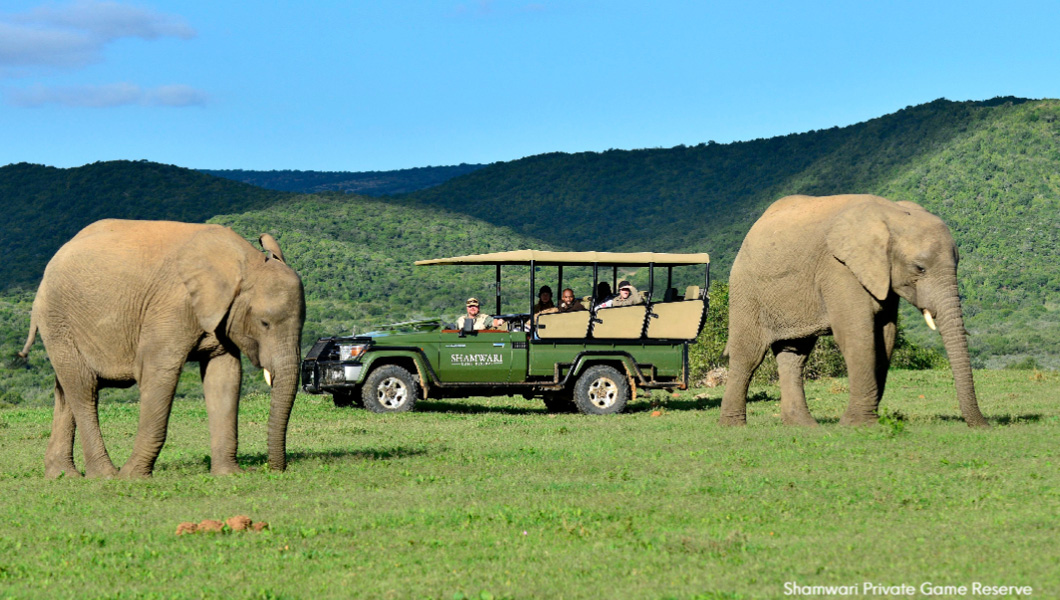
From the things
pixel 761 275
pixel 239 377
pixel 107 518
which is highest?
pixel 761 275

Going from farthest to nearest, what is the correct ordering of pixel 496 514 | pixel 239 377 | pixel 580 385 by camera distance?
pixel 580 385 < pixel 239 377 < pixel 496 514

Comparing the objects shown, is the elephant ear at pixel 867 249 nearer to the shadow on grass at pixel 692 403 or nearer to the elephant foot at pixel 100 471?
the shadow on grass at pixel 692 403

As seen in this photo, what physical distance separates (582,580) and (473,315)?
12.9 metres

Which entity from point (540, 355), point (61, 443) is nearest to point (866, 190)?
point (540, 355)

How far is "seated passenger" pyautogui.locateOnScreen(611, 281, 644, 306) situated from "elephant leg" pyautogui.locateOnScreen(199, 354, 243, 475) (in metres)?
8.64

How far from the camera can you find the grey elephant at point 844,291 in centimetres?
1409

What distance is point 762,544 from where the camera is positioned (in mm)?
8250

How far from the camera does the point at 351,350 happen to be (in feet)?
65.2

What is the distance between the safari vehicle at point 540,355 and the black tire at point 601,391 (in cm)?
2

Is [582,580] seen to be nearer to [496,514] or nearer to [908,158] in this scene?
[496,514]

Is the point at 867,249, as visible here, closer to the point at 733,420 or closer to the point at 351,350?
the point at 733,420

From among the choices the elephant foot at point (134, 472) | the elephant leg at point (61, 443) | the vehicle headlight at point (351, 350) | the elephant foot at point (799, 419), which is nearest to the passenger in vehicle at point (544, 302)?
the vehicle headlight at point (351, 350)

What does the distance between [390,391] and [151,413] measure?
8153mm

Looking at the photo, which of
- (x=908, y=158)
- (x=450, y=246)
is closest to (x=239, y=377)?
(x=450, y=246)
